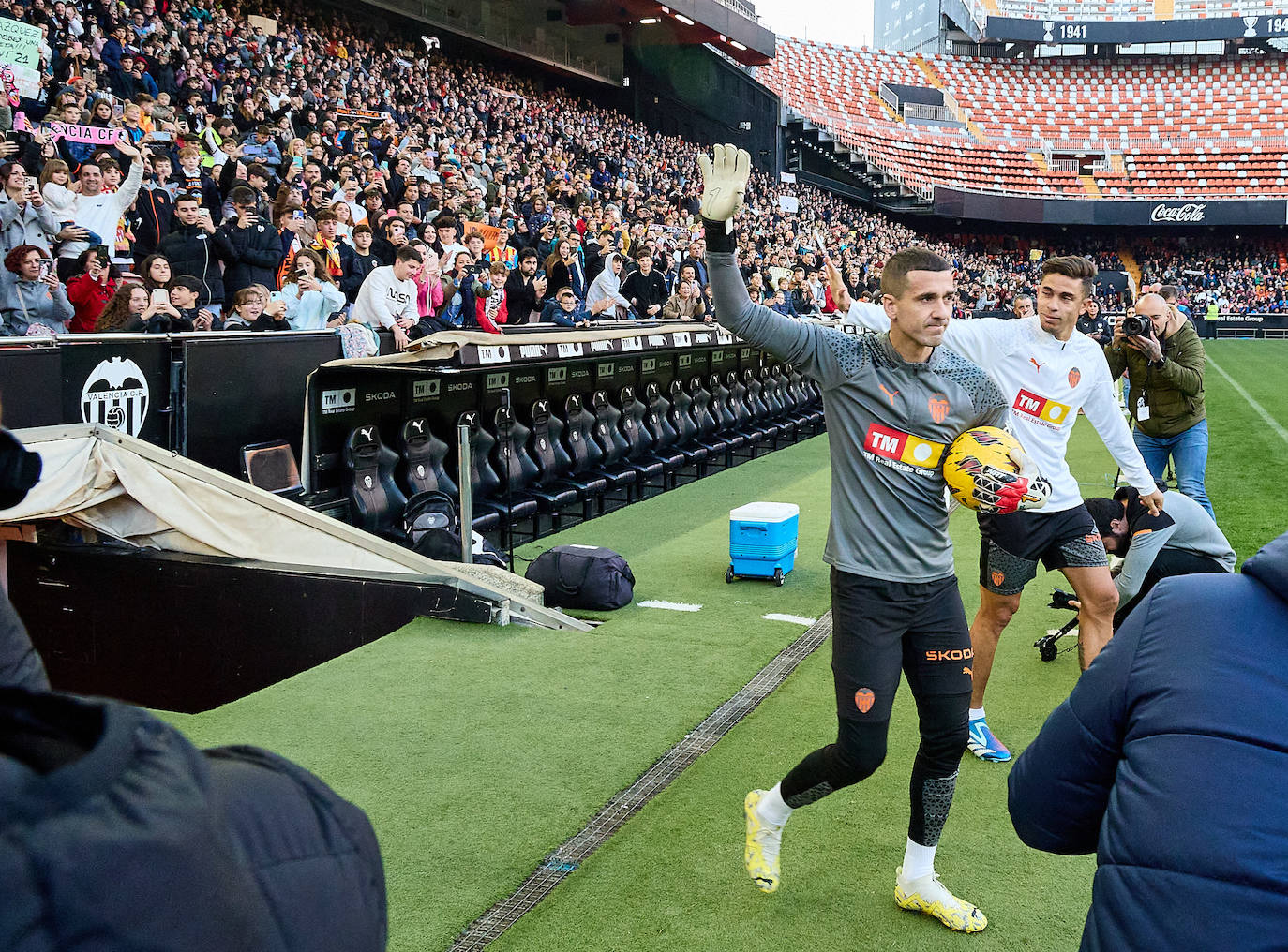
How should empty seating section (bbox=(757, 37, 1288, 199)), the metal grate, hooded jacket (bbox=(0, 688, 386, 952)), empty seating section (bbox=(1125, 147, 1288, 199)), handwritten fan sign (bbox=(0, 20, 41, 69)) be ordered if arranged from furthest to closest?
empty seating section (bbox=(1125, 147, 1288, 199)), empty seating section (bbox=(757, 37, 1288, 199)), handwritten fan sign (bbox=(0, 20, 41, 69)), the metal grate, hooded jacket (bbox=(0, 688, 386, 952))

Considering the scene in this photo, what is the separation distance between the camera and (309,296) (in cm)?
919

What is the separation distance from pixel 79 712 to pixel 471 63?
98.7ft

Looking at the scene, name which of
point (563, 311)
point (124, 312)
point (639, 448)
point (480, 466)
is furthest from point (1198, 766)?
point (563, 311)

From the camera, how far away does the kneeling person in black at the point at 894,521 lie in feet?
10.6

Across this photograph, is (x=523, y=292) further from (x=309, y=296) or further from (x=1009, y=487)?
(x=1009, y=487)

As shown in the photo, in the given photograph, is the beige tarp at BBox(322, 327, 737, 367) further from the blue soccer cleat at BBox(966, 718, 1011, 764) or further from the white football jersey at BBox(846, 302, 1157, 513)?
the blue soccer cleat at BBox(966, 718, 1011, 764)

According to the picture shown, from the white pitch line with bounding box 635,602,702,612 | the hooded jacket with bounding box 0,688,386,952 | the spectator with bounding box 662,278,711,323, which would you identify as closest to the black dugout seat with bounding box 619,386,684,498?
the spectator with bounding box 662,278,711,323

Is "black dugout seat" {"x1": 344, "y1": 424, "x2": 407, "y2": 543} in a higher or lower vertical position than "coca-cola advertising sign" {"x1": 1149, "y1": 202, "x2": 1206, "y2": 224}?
lower

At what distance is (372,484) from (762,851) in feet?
17.5

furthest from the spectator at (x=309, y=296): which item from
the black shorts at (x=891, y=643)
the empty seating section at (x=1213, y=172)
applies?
the empty seating section at (x=1213, y=172)

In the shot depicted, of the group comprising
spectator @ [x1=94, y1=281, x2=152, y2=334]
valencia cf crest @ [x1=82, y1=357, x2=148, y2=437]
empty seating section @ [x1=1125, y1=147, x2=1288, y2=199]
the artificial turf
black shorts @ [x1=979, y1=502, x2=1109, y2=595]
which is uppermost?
empty seating section @ [x1=1125, y1=147, x2=1288, y2=199]

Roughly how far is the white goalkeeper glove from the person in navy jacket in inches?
74.9

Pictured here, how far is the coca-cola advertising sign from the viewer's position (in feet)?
162

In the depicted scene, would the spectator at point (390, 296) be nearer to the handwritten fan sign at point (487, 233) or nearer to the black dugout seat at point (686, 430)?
the black dugout seat at point (686, 430)
